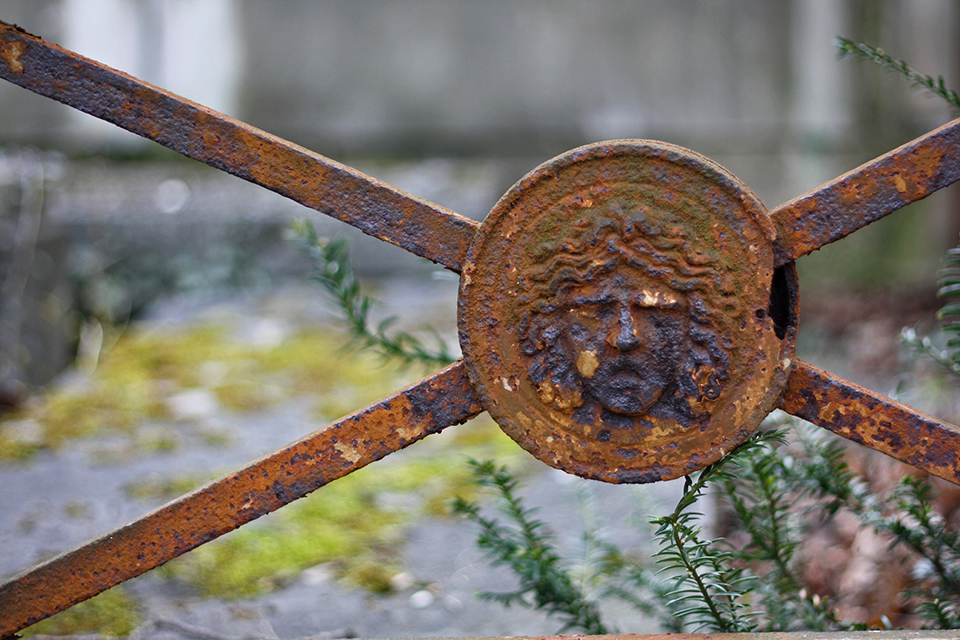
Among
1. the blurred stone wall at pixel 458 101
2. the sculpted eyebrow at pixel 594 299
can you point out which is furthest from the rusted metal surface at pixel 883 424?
the blurred stone wall at pixel 458 101

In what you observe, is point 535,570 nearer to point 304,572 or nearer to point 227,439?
point 304,572

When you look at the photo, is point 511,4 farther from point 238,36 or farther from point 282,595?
point 282,595

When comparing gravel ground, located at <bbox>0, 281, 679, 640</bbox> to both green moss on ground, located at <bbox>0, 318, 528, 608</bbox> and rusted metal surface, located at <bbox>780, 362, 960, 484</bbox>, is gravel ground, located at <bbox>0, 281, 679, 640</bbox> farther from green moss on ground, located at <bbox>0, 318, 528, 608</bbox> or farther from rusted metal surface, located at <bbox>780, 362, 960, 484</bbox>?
rusted metal surface, located at <bbox>780, 362, 960, 484</bbox>

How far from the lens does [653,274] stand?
737 millimetres

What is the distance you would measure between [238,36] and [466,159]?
1466 mm

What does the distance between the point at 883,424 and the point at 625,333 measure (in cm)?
29

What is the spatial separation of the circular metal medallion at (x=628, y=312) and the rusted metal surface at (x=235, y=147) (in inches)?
2.6

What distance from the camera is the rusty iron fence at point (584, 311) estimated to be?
2.41ft

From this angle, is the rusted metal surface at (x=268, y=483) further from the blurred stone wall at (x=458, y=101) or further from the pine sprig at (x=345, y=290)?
the blurred stone wall at (x=458, y=101)

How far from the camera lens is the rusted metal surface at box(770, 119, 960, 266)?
0.73 metres

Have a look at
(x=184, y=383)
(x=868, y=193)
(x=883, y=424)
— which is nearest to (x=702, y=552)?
(x=883, y=424)

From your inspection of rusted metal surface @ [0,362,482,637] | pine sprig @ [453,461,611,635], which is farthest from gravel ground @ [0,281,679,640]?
rusted metal surface @ [0,362,482,637]

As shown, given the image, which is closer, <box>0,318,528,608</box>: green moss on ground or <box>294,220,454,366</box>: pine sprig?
<box>294,220,454,366</box>: pine sprig

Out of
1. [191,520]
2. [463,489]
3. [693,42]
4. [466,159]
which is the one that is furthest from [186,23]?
[191,520]
